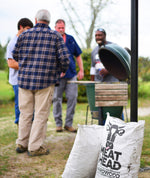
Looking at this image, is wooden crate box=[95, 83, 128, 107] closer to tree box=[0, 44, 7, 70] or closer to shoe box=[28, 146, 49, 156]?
shoe box=[28, 146, 49, 156]

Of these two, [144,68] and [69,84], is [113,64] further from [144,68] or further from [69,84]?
[144,68]

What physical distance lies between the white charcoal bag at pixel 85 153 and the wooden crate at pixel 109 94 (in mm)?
1218

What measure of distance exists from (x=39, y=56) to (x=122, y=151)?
5.83 feet

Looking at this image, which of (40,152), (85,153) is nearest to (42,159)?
(40,152)

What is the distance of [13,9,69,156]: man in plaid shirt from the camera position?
352 centimetres

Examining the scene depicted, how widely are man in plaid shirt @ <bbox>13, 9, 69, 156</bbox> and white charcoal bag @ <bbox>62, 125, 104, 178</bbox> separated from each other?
117 centimetres

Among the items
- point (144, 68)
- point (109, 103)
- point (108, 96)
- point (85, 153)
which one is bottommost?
point (85, 153)

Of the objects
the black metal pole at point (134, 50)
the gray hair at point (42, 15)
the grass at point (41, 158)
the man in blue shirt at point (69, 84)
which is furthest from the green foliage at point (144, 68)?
the black metal pole at point (134, 50)

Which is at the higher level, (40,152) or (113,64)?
(113,64)

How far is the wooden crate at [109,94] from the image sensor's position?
12.3 ft

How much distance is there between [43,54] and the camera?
3.51 metres

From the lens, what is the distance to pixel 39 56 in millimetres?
3508

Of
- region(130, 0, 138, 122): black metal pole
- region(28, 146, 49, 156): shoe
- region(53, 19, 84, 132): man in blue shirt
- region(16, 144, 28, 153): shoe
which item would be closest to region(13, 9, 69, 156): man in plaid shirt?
region(28, 146, 49, 156): shoe

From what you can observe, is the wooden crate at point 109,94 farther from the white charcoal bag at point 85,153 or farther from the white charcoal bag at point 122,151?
the white charcoal bag at point 122,151
